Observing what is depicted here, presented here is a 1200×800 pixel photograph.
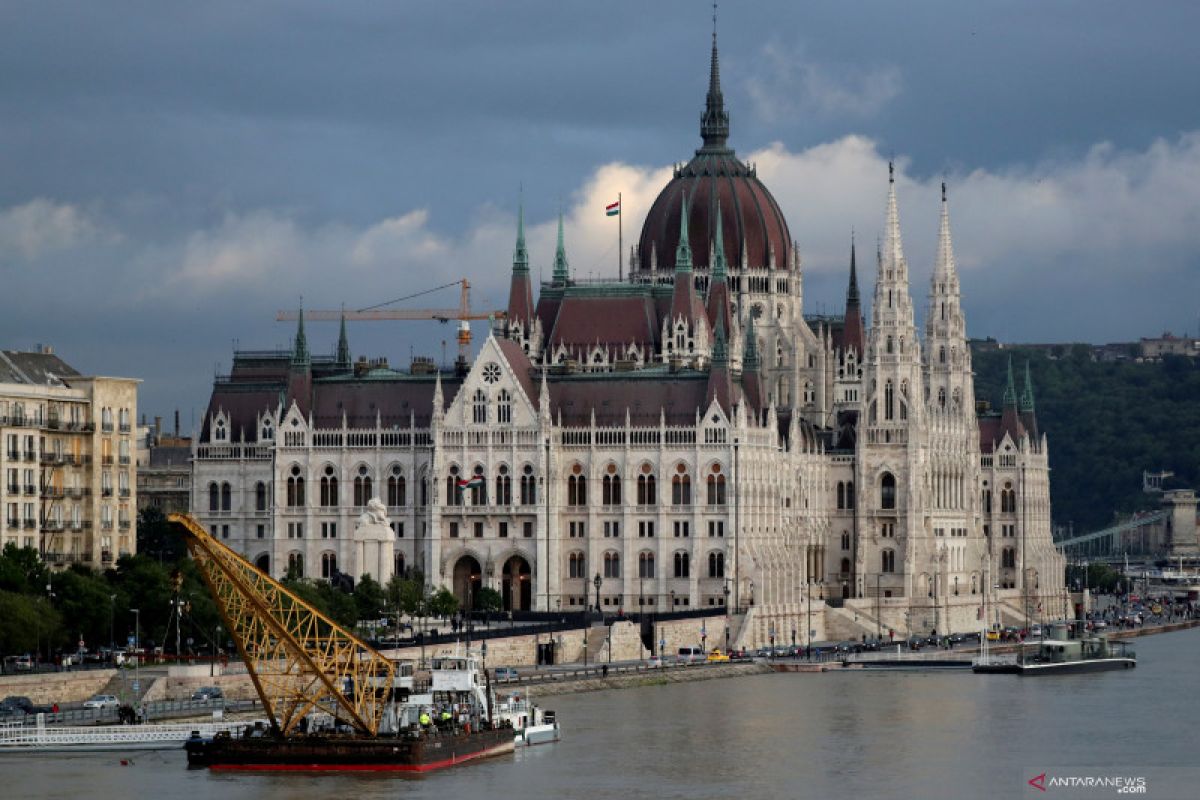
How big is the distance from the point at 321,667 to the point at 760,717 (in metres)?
35.5

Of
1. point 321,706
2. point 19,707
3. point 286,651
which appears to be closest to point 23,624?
point 19,707

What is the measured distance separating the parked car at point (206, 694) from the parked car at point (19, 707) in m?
7.31

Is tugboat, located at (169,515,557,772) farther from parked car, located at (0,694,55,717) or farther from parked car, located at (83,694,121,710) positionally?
parked car, located at (83,694,121,710)

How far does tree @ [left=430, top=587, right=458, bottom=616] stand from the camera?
7776 inches

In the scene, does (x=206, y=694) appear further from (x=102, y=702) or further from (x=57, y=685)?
(x=57, y=685)

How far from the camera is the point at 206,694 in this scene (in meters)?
149

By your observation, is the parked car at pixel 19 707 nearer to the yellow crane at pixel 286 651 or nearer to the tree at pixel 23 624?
the tree at pixel 23 624

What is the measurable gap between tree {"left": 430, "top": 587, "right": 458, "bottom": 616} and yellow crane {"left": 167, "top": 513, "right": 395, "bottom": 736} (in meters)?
62.5

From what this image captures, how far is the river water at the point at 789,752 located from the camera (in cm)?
12712

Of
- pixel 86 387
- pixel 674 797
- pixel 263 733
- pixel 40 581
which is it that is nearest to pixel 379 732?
pixel 263 733

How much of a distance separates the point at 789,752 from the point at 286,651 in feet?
78.1

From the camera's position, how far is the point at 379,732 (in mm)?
131875

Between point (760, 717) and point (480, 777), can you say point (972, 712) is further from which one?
point (480, 777)

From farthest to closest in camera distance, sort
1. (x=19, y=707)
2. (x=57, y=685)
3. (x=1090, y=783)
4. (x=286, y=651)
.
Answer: (x=57, y=685) < (x=19, y=707) < (x=1090, y=783) < (x=286, y=651)
